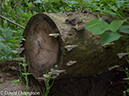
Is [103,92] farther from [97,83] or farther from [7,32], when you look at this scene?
[7,32]

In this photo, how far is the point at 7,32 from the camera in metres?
1.70

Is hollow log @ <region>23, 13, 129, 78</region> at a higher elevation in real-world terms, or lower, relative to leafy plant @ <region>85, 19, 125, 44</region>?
lower

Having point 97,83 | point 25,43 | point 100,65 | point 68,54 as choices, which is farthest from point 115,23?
point 25,43

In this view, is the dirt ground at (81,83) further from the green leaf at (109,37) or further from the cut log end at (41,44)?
the green leaf at (109,37)

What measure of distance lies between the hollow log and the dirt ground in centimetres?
40

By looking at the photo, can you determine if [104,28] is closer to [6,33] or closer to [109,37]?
[109,37]

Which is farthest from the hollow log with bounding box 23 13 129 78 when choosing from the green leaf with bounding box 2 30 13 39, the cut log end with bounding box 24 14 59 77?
the green leaf with bounding box 2 30 13 39

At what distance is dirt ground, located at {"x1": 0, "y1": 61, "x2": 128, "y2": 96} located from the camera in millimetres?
2053

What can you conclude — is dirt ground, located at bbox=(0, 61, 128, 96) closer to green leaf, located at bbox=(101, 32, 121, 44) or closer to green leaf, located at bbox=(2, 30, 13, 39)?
green leaf, located at bbox=(2, 30, 13, 39)

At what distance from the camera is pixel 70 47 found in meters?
1.44

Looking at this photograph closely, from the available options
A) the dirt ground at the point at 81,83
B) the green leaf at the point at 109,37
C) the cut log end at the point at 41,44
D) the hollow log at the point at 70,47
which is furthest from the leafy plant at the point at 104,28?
the dirt ground at the point at 81,83

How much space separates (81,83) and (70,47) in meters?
1.03

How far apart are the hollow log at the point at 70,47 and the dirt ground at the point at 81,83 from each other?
40 centimetres

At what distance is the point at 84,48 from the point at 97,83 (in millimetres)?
924
